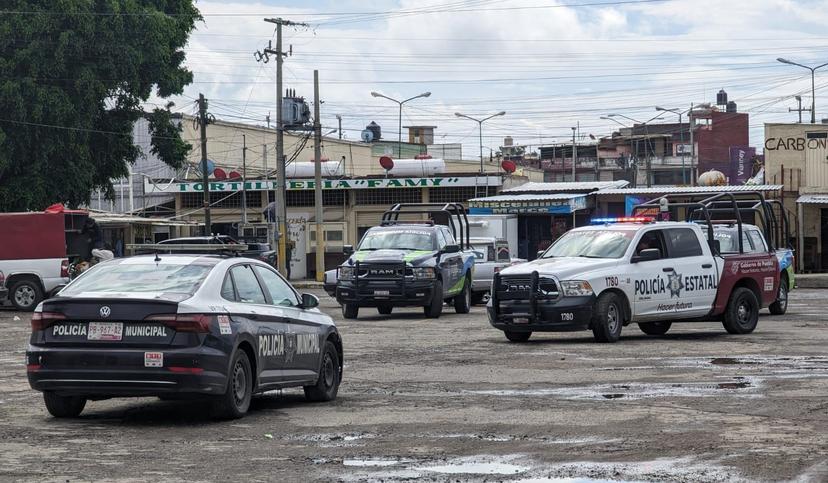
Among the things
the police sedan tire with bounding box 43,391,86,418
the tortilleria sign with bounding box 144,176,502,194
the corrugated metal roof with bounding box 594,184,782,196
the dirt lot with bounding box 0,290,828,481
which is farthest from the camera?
the tortilleria sign with bounding box 144,176,502,194

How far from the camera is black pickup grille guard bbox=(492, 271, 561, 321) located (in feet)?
67.3

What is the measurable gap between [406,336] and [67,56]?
2540 cm

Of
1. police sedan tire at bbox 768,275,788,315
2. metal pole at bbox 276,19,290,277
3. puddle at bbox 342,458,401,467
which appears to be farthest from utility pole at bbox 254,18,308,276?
puddle at bbox 342,458,401,467

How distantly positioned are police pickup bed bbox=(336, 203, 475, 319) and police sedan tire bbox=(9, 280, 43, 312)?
8108 millimetres

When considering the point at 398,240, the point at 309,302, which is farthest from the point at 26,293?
the point at 309,302

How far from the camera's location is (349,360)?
60.6ft

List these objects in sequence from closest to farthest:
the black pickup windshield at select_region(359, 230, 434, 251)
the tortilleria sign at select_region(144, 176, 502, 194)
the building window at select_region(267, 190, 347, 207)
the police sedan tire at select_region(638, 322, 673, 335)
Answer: the police sedan tire at select_region(638, 322, 673, 335) < the black pickup windshield at select_region(359, 230, 434, 251) < the tortilleria sign at select_region(144, 176, 502, 194) < the building window at select_region(267, 190, 347, 207)

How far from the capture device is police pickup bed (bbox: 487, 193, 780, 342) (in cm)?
2042

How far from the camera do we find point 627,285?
2077 cm

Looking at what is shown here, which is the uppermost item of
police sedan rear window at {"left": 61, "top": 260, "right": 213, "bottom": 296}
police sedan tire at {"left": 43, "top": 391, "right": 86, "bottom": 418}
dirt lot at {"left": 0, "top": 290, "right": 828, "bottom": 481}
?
police sedan rear window at {"left": 61, "top": 260, "right": 213, "bottom": 296}

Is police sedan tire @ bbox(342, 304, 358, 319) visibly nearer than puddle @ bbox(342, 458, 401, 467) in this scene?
No

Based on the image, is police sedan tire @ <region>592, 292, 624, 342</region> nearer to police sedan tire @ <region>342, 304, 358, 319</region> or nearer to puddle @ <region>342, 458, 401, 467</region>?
police sedan tire @ <region>342, 304, 358, 319</region>

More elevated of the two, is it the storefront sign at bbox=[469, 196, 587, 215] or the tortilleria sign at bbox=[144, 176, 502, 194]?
the tortilleria sign at bbox=[144, 176, 502, 194]

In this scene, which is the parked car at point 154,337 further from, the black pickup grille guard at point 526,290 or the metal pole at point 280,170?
the metal pole at point 280,170
